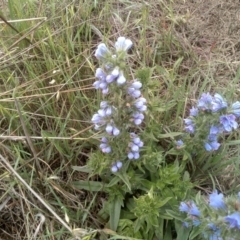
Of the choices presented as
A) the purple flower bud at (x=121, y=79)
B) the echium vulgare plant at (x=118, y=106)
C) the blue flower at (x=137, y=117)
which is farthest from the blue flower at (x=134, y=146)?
the purple flower bud at (x=121, y=79)

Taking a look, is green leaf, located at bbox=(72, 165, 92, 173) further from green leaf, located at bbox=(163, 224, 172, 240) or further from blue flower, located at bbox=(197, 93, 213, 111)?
blue flower, located at bbox=(197, 93, 213, 111)

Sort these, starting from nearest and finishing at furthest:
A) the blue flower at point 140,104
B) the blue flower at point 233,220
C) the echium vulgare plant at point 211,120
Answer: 1. the blue flower at point 233,220
2. the blue flower at point 140,104
3. the echium vulgare plant at point 211,120

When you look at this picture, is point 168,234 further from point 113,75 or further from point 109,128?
point 113,75

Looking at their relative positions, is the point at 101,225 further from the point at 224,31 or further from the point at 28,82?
the point at 224,31

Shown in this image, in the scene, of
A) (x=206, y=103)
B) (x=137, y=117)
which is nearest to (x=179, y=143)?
(x=206, y=103)

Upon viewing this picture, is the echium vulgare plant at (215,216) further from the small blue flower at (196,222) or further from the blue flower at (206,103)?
the blue flower at (206,103)

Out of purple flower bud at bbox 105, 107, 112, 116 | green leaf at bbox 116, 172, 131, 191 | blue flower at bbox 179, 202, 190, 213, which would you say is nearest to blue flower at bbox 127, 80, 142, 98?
purple flower bud at bbox 105, 107, 112, 116
